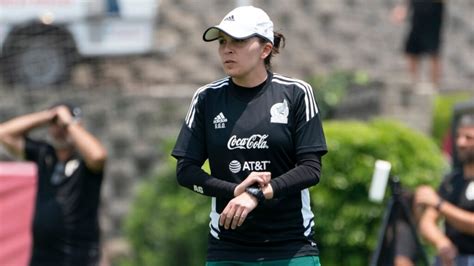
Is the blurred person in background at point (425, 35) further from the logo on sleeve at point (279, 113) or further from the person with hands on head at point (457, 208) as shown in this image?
the logo on sleeve at point (279, 113)

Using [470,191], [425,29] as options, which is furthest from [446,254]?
[425,29]

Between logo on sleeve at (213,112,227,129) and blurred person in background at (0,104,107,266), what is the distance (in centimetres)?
262

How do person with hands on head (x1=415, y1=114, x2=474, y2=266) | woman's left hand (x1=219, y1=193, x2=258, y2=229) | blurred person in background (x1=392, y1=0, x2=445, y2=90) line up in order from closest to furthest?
woman's left hand (x1=219, y1=193, x2=258, y2=229), person with hands on head (x1=415, y1=114, x2=474, y2=266), blurred person in background (x1=392, y1=0, x2=445, y2=90)

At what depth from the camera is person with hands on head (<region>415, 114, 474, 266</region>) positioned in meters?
8.05

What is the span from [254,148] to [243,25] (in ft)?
1.75

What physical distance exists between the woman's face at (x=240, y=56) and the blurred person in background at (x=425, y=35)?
25.0ft

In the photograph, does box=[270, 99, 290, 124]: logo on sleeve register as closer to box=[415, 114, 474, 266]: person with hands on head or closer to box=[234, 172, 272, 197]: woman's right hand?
box=[234, 172, 272, 197]: woman's right hand

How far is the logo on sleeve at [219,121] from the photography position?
5797 millimetres

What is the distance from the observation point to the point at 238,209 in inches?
217

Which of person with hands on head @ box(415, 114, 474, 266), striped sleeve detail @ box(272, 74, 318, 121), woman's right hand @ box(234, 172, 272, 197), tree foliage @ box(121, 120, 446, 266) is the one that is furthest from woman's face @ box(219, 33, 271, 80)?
tree foliage @ box(121, 120, 446, 266)

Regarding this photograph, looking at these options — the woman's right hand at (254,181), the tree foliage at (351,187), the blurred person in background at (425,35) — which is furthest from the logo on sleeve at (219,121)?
the blurred person in background at (425,35)

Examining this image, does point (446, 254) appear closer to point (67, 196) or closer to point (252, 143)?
point (67, 196)

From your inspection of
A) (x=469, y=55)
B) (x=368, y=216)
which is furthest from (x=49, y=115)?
(x=469, y=55)

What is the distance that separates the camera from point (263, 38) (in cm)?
582
